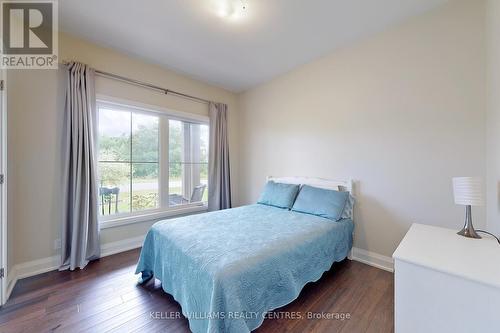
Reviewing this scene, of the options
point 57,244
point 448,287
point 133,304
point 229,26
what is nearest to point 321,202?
point 448,287

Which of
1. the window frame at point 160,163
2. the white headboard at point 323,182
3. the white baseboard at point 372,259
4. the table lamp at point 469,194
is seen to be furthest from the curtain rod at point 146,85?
the table lamp at point 469,194

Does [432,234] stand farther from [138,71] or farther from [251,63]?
[138,71]

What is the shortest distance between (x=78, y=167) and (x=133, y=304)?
5.36ft

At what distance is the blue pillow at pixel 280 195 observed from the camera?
2.82m

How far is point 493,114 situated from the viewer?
5.23 ft

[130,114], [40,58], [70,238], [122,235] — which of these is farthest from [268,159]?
[40,58]

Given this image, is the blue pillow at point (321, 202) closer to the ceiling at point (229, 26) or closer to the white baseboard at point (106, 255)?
the white baseboard at point (106, 255)

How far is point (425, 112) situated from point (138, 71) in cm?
357

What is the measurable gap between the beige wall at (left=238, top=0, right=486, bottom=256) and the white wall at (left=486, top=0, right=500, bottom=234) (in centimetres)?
14

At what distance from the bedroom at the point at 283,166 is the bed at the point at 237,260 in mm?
19

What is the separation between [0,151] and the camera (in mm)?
1648

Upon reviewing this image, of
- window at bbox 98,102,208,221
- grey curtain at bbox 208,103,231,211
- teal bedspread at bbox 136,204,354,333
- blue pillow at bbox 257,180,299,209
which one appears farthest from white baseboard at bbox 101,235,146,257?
blue pillow at bbox 257,180,299,209

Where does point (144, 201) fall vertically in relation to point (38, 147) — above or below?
Answer: below

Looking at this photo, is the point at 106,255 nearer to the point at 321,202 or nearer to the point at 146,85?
the point at 146,85
